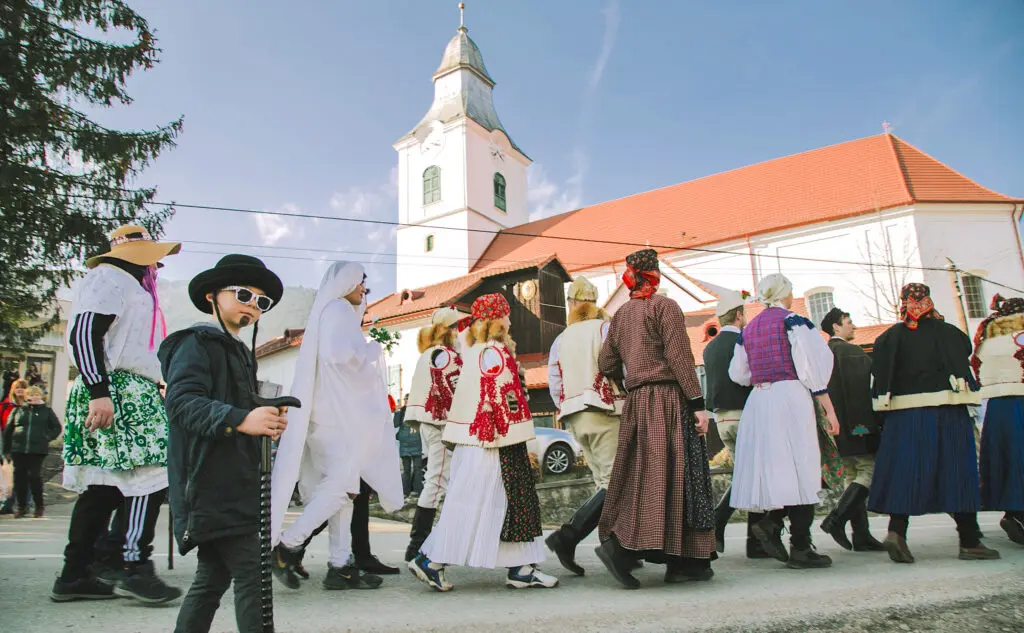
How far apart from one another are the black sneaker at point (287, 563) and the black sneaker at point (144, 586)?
0.66 metres

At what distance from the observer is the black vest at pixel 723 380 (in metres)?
6.12

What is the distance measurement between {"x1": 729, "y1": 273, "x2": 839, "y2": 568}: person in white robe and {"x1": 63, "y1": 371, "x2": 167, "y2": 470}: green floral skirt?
12.3 ft

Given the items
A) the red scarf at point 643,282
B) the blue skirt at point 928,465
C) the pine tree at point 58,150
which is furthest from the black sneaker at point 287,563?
the pine tree at point 58,150

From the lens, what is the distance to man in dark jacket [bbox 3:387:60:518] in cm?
902

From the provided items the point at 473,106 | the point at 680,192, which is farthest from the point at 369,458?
the point at 473,106

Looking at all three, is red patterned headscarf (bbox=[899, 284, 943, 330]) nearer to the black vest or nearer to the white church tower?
the black vest

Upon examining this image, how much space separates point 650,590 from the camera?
13.1 ft

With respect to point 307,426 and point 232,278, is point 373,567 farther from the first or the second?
point 232,278

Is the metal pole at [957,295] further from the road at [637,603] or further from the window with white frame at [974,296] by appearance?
the road at [637,603]

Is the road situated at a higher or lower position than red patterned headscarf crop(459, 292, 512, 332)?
lower

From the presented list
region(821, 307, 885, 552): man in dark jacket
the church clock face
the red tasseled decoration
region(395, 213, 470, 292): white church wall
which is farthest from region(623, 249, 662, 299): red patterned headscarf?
the church clock face

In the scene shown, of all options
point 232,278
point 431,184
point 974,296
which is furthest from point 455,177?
point 232,278

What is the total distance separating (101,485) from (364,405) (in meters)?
1.44

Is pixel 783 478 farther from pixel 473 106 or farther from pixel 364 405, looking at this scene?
pixel 473 106
